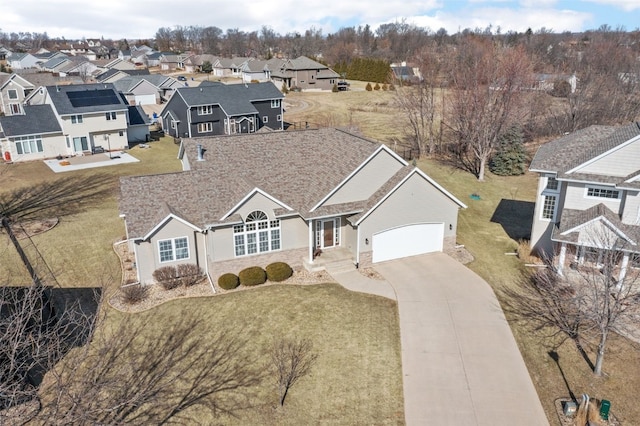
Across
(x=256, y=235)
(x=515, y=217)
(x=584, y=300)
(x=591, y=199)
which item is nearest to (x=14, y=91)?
(x=256, y=235)

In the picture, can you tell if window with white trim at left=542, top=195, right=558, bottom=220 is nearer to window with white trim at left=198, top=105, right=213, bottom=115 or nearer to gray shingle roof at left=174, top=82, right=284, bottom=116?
gray shingle roof at left=174, top=82, right=284, bottom=116

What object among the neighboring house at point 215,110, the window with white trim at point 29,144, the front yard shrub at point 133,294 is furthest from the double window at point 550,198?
the window with white trim at point 29,144

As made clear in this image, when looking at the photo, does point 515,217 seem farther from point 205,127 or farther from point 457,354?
point 205,127

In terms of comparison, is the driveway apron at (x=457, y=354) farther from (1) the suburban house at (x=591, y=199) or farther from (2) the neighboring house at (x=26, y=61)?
(2) the neighboring house at (x=26, y=61)

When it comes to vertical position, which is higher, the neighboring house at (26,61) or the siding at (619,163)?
the neighboring house at (26,61)

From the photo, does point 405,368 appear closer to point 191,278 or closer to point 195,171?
point 191,278

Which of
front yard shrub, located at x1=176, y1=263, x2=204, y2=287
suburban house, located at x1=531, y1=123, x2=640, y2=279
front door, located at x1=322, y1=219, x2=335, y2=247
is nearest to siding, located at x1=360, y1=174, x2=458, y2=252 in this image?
front door, located at x1=322, y1=219, x2=335, y2=247
